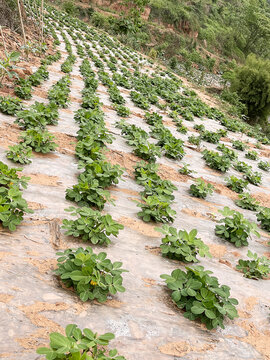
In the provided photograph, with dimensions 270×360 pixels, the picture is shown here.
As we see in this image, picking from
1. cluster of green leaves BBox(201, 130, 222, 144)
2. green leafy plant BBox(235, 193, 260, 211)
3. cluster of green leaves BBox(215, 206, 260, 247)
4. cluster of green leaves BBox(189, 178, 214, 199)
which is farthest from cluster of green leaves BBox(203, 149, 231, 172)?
cluster of green leaves BBox(215, 206, 260, 247)

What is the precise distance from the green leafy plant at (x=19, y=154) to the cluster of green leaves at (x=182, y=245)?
168cm

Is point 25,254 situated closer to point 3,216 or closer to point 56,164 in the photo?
point 3,216

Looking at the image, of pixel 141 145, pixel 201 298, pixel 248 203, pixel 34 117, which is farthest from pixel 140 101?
pixel 201 298

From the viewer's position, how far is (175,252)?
2.36m

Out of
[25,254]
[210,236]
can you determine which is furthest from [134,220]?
[25,254]

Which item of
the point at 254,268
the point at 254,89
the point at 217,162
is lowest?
the point at 217,162

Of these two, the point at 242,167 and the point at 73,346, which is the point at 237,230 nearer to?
the point at 73,346

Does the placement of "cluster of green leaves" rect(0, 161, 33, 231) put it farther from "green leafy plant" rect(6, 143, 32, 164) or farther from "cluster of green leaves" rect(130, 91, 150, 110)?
"cluster of green leaves" rect(130, 91, 150, 110)

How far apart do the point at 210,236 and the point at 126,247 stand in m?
1.04

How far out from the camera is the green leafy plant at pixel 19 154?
3116mm

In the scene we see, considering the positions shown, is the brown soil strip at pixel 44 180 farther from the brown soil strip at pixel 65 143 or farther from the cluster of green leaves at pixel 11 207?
the brown soil strip at pixel 65 143

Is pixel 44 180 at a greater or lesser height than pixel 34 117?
lesser

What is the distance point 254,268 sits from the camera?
2.51 metres

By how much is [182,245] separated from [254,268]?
660 mm
